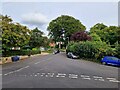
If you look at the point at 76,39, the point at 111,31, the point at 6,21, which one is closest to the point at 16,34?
the point at 6,21

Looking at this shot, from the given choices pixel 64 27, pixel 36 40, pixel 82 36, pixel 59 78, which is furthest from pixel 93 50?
pixel 64 27

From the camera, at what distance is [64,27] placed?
93625 mm

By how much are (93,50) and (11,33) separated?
49.9ft

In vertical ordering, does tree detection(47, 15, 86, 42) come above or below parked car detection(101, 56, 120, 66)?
above

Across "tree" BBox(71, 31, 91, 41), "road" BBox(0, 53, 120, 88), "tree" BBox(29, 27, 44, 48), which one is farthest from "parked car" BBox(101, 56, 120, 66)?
"tree" BBox(29, 27, 44, 48)

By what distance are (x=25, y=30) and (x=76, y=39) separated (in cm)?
1894

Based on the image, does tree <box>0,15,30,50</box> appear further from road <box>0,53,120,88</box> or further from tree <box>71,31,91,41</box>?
road <box>0,53,120,88</box>

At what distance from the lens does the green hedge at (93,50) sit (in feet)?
131

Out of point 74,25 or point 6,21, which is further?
point 74,25

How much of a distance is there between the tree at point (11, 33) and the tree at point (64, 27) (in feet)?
138

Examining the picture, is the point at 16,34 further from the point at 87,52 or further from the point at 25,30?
the point at 87,52

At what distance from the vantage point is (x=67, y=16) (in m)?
97.1

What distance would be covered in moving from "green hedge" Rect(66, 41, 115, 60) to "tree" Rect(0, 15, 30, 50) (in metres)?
11.6

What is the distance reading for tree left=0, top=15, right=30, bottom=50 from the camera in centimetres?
4375
